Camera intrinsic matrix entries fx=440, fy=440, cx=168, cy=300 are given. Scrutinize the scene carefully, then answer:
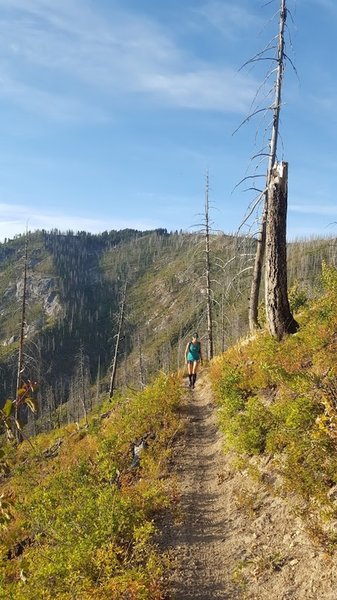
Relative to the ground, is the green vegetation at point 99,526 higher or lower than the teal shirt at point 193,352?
lower

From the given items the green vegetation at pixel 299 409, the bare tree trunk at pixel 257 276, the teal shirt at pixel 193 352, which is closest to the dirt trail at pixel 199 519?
the green vegetation at pixel 299 409

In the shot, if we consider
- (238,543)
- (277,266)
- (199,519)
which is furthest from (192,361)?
(238,543)

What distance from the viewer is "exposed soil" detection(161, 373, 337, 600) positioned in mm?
5051

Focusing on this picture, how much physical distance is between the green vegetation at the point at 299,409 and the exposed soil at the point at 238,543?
1.08 ft

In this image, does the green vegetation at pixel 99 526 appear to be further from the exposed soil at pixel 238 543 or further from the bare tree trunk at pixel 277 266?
the bare tree trunk at pixel 277 266

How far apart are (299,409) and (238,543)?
207 cm

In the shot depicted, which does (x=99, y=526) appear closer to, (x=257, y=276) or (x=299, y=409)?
(x=299, y=409)

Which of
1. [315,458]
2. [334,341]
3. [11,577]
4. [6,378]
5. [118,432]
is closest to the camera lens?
[315,458]

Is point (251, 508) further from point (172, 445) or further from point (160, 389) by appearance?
point (160, 389)

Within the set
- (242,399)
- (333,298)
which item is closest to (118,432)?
(242,399)

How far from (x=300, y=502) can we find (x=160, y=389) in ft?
24.2

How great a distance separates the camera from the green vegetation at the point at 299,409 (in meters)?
5.68

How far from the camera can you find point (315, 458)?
5.85m

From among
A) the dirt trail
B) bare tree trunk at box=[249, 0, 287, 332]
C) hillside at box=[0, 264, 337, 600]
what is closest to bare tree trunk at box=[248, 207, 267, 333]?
bare tree trunk at box=[249, 0, 287, 332]
